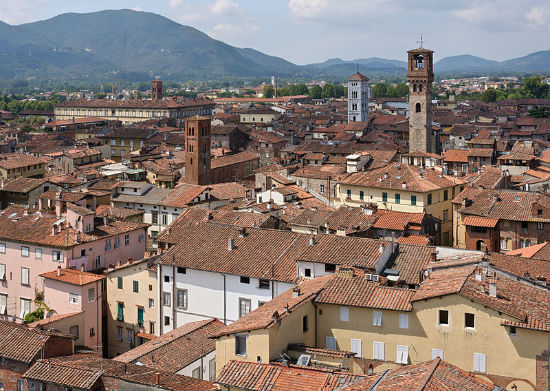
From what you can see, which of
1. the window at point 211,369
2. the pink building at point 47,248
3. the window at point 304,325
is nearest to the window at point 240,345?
the window at point 304,325

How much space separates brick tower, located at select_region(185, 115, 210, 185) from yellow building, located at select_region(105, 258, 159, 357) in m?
33.6

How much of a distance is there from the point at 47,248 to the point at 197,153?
31912 millimetres

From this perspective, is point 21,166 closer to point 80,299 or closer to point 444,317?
point 80,299

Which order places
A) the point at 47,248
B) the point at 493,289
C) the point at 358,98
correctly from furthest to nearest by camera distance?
the point at 358,98, the point at 47,248, the point at 493,289

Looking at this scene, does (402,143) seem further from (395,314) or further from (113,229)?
(395,314)

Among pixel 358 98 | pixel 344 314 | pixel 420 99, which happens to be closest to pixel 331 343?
pixel 344 314

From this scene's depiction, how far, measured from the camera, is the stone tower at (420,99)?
85188 millimetres

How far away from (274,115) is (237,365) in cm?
12654

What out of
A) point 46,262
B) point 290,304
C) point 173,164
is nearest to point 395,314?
point 290,304

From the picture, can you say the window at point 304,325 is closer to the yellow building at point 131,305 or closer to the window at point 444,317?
the window at point 444,317

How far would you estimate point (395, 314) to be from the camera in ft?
85.5

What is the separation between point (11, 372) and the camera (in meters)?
27.3

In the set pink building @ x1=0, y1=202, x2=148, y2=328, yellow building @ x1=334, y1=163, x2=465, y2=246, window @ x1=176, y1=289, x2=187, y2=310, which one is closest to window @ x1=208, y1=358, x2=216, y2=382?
window @ x1=176, y1=289, x2=187, y2=310

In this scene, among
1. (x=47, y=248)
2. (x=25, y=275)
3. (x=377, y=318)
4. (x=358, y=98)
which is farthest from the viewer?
(x=358, y=98)
